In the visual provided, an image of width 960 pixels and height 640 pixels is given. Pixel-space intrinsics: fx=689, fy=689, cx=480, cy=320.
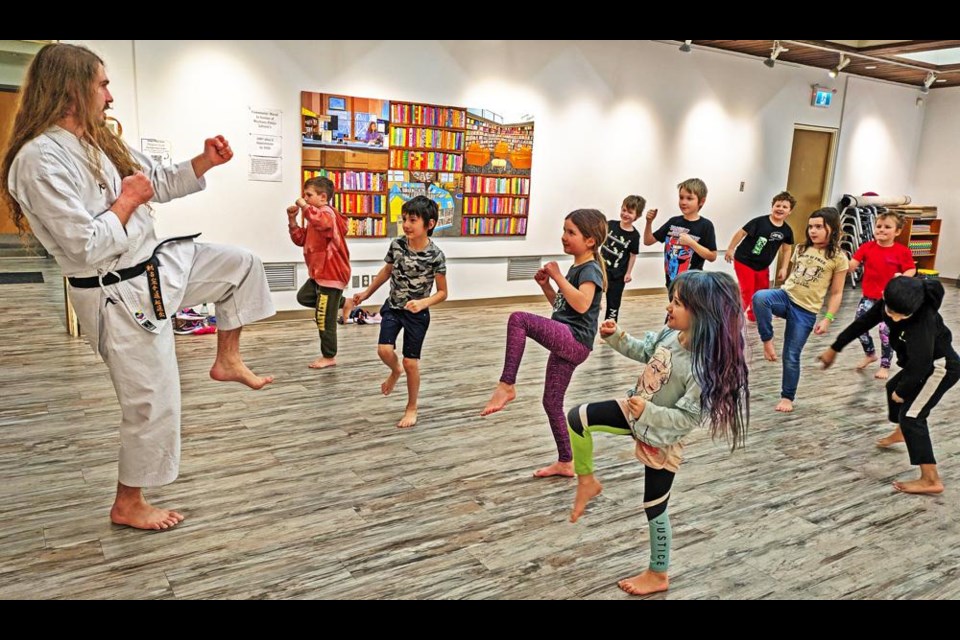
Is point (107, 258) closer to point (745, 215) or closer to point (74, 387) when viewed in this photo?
point (74, 387)

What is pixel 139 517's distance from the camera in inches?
106

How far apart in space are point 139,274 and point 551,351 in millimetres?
1674

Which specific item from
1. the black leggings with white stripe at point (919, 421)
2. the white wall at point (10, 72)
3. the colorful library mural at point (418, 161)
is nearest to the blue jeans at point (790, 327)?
the black leggings with white stripe at point (919, 421)

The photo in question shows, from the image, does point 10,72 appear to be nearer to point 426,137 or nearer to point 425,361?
point 426,137

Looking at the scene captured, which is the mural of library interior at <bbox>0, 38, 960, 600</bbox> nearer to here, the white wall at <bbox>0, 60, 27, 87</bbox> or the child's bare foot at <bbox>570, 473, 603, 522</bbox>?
the child's bare foot at <bbox>570, 473, 603, 522</bbox>

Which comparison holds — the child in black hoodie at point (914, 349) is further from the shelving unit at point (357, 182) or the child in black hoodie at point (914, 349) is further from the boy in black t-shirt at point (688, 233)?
the shelving unit at point (357, 182)

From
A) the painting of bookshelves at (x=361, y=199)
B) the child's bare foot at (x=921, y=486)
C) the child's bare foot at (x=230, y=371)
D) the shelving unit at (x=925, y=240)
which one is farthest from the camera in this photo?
the shelving unit at (x=925, y=240)

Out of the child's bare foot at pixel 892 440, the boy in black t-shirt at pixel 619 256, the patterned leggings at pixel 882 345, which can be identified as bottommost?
the child's bare foot at pixel 892 440

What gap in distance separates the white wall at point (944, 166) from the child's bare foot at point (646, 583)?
11.9 meters

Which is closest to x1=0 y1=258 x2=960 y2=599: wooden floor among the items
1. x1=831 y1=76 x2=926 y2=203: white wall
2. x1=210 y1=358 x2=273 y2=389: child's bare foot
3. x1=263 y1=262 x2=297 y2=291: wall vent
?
x1=210 y1=358 x2=273 y2=389: child's bare foot

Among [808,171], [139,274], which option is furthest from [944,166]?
[139,274]

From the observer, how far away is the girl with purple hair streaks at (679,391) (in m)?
2.15

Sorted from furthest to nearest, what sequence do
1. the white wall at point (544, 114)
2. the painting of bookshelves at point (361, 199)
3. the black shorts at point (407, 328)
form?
1. the painting of bookshelves at point (361, 199)
2. the white wall at point (544, 114)
3. the black shorts at point (407, 328)

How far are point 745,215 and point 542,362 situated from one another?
19.7 feet
